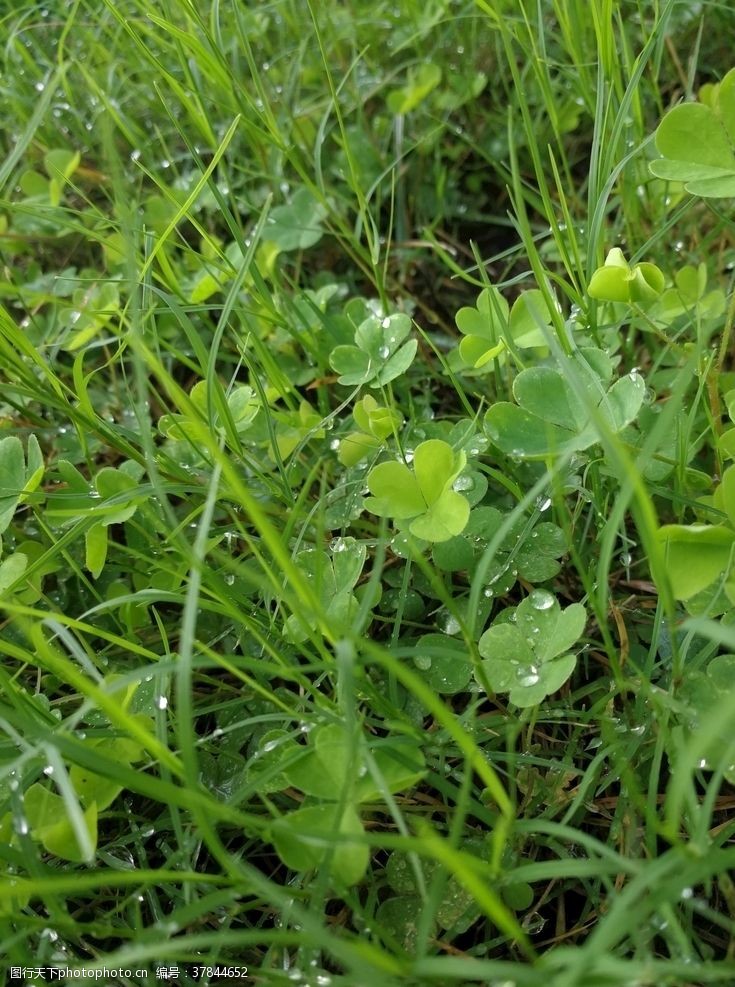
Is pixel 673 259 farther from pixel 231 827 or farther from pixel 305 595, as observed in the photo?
pixel 231 827

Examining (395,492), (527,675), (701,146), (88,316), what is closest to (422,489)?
(395,492)

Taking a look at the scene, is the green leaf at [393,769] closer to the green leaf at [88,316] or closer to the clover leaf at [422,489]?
the clover leaf at [422,489]

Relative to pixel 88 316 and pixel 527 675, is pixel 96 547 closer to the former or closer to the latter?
pixel 88 316

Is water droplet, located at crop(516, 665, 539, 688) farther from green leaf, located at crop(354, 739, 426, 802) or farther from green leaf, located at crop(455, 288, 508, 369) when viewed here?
green leaf, located at crop(455, 288, 508, 369)

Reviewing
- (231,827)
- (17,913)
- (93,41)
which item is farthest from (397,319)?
(93,41)

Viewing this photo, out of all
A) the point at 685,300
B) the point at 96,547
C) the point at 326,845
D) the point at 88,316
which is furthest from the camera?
the point at 88,316

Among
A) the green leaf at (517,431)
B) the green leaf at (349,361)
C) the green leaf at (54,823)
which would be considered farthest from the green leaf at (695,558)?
the green leaf at (54,823)
